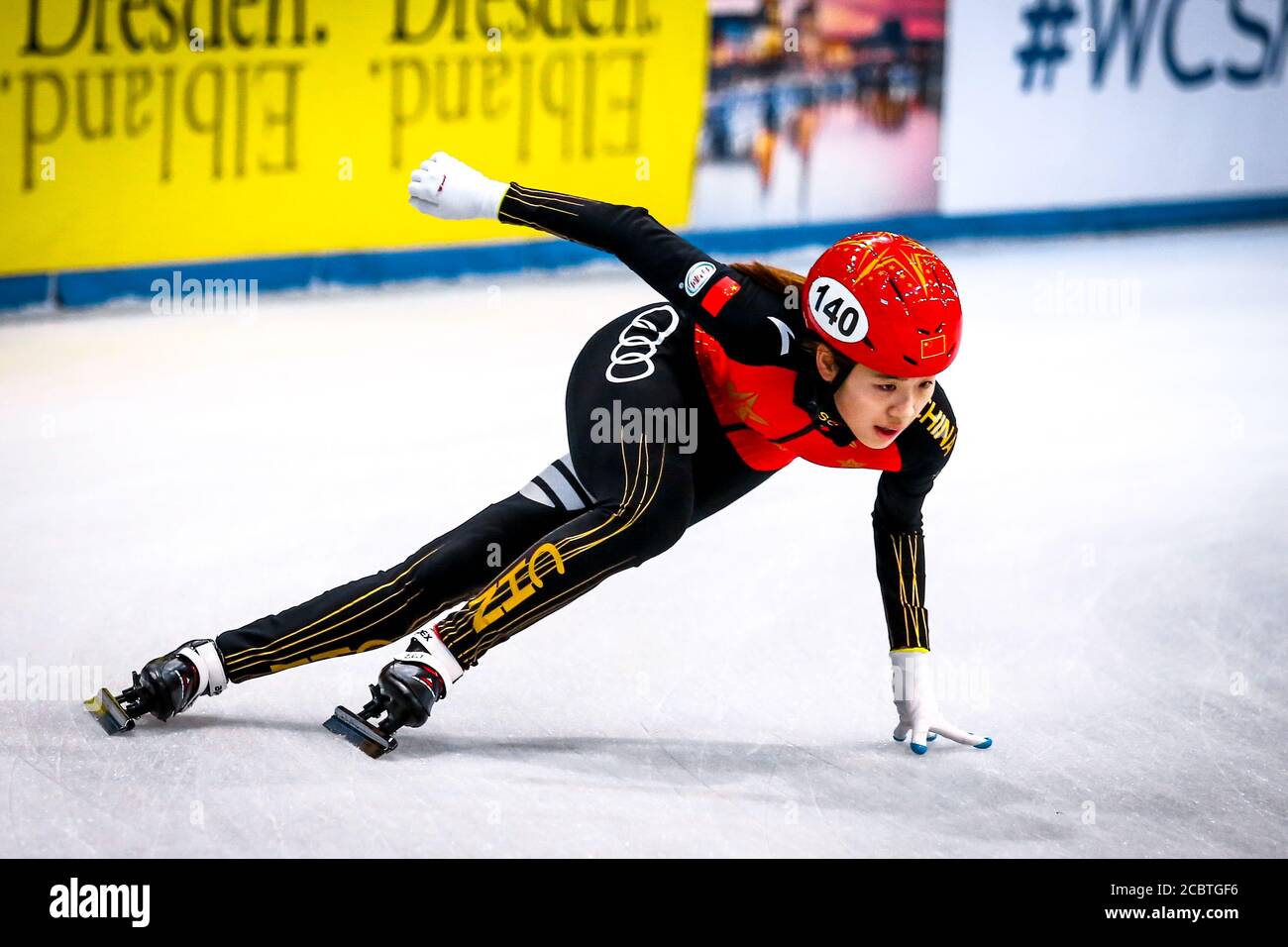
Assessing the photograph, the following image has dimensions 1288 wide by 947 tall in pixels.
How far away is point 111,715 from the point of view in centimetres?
325

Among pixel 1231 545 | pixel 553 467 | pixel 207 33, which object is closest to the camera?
pixel 553 467

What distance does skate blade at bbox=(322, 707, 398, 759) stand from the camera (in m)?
3.14

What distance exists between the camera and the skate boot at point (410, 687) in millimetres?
3068

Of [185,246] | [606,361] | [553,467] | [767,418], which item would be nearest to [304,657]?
[553,467]

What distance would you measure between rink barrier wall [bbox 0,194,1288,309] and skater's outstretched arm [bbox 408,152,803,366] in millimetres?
4974

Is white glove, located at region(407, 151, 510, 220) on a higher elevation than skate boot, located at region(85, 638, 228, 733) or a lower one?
higher

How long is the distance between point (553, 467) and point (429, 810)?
0.81m

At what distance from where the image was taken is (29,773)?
9.99 feet

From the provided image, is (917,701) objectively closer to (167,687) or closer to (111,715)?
(167,687)

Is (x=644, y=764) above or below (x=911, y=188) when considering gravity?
below

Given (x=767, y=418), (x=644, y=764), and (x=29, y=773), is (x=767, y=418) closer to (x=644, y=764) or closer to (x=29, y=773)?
(x=644, y=764)
